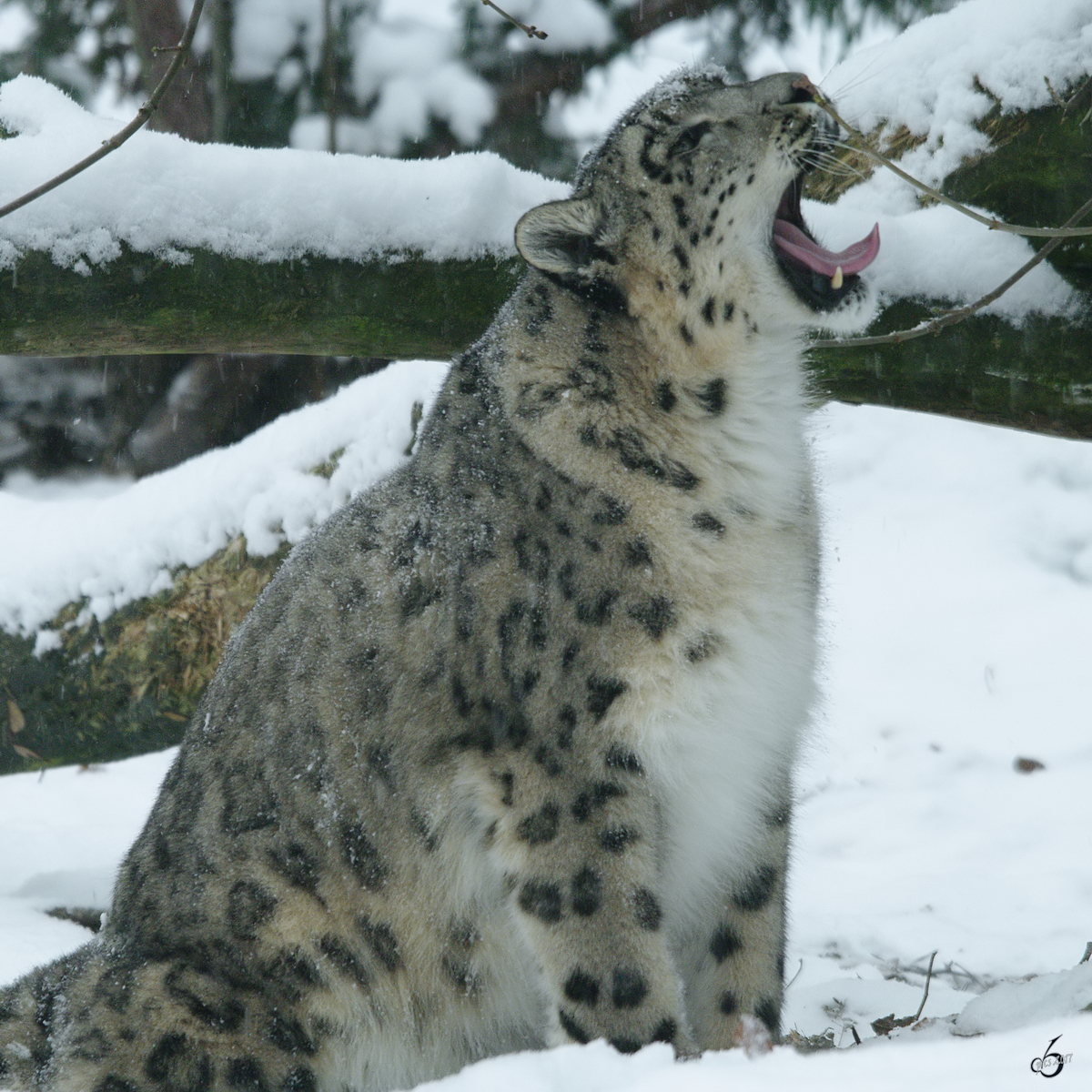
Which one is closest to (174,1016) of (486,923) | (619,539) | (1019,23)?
(486,923)

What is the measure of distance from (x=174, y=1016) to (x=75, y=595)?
3221 millimetres

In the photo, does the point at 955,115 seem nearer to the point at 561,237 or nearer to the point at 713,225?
the point at 713,225

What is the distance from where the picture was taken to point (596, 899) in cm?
305

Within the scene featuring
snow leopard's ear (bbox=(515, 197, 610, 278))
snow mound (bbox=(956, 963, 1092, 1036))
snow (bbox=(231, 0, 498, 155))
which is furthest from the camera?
snow (bbox=(231, 0, 498, 155))

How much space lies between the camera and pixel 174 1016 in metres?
3.21

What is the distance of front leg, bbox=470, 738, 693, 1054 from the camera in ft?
9.93

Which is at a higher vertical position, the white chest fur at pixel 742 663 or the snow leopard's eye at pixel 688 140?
the snow leopard's eye at pixel 688 140

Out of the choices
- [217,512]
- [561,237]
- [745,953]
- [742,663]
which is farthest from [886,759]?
[561,237]

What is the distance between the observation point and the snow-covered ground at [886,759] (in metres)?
3.21

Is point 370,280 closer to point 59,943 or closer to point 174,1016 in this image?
point 174,1016

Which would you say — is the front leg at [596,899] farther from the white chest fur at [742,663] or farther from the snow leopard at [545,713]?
the white chest fur at [742,663]

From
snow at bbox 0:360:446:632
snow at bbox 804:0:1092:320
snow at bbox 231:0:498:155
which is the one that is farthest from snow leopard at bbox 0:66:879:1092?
snow at bbox 231:0:498:155

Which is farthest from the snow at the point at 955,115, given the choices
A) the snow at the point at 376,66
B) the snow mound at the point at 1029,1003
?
the snow at the point at 376,66

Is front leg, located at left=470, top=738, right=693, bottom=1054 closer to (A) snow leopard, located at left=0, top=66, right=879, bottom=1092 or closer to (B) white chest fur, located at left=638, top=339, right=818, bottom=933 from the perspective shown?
(A) snow leopard, located at left=0, top=66, right=879, bottom=1092
